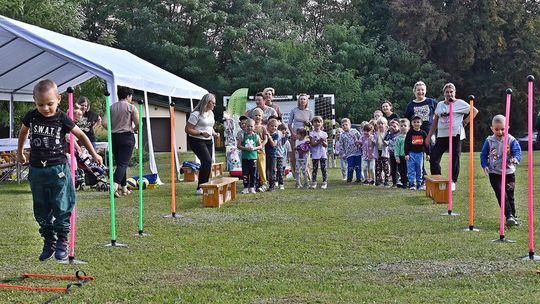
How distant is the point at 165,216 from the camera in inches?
403

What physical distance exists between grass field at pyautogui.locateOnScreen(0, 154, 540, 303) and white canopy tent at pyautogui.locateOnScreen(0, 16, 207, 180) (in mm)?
3959

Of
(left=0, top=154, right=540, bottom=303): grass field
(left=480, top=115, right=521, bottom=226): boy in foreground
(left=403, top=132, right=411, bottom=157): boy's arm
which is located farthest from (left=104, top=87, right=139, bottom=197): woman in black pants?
(left=480, top=115, right=521, bottom=226): boy in foreground

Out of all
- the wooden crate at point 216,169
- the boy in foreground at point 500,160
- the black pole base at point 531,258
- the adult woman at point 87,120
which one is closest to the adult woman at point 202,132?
the adult woman at point 87,120

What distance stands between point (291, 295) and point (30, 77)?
52.1ft

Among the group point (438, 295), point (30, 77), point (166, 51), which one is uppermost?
point (166, 51)

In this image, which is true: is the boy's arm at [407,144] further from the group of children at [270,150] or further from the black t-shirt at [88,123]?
the black t-shirt at [88,123]

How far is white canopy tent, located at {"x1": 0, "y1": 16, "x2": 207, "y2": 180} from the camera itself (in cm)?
1466

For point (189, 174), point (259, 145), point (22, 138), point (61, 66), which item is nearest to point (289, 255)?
point (22, 138)

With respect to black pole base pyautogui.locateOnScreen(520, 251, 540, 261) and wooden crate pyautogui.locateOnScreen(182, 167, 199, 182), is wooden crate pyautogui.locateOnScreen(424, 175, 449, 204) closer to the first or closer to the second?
black pole base pyautogui.locateOnScreen(520, 251, 540, 261)

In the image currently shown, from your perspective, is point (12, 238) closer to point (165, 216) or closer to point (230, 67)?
point (165, 216)

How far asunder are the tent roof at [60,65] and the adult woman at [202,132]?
7.61 feet

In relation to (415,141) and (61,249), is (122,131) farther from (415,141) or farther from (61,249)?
(61,249)

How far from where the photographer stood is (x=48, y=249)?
6.89 m

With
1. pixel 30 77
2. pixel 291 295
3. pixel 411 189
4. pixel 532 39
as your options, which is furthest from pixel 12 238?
pixel 532 39
